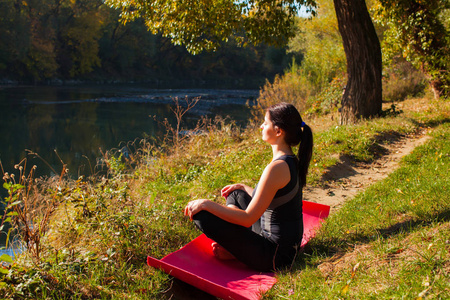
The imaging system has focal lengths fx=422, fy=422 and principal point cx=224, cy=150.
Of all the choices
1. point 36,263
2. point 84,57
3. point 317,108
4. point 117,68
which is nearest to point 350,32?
point 317,108

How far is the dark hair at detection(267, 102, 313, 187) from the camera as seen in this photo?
9.73 ft

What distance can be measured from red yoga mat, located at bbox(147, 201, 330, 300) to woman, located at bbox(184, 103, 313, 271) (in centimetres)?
14

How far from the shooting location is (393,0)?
8.89 metres

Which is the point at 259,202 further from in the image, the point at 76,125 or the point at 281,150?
the point at 76,125

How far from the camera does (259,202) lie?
289 cm

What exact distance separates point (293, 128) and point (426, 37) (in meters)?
9.72

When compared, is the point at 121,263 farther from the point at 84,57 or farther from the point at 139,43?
the point at 139,43

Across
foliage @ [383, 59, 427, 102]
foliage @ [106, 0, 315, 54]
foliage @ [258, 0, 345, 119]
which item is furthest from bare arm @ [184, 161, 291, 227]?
foliage @ [383, 59, 427, 102]

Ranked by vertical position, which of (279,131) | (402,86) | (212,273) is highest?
(402,86)

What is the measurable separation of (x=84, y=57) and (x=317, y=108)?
38.3 metres

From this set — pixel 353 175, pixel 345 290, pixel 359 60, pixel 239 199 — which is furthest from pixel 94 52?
pixel 345 290

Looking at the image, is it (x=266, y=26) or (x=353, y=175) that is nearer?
(x=353, y=175)

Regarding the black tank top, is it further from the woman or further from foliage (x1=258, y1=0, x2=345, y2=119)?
foliage (x1=258, y1=0, x2=345, y2=119)

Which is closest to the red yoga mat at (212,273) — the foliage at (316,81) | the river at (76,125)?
the river at (76,125)
